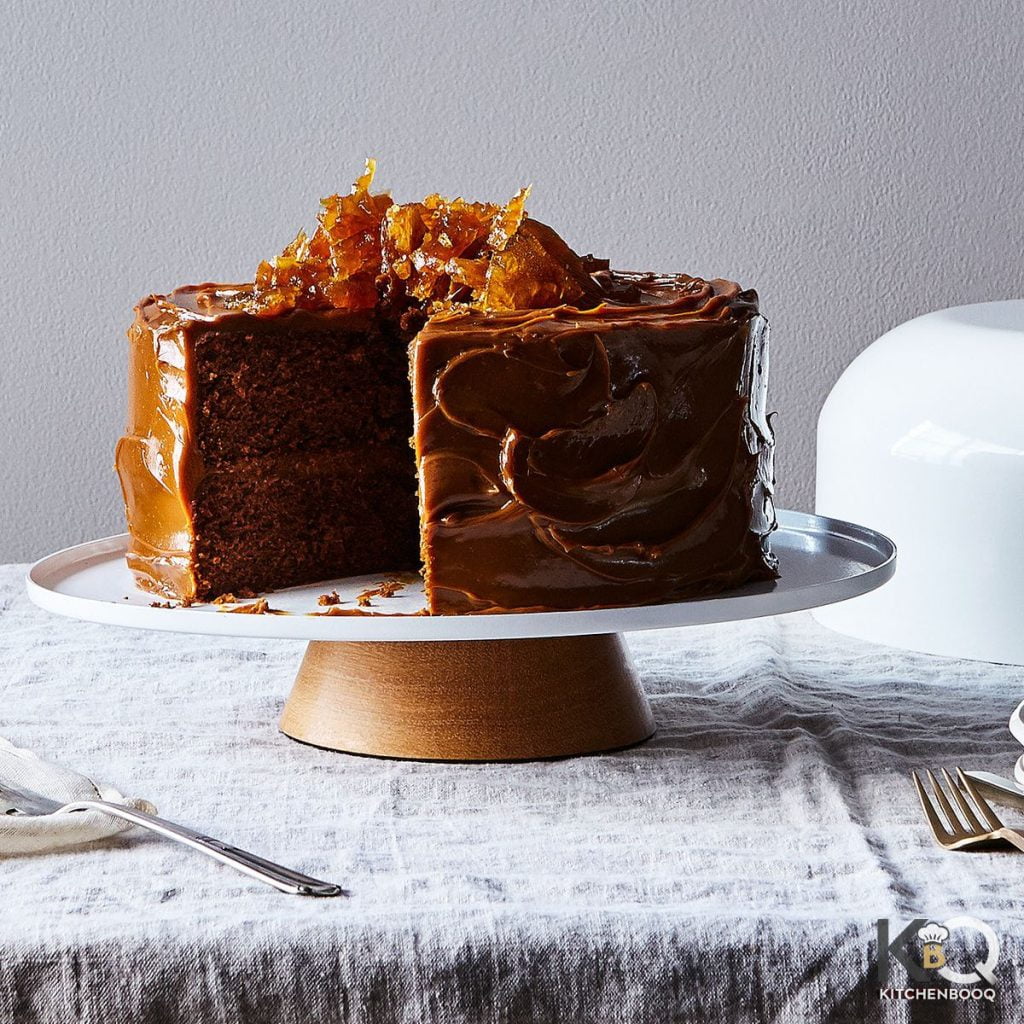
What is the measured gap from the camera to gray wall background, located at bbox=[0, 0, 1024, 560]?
10.5 ft

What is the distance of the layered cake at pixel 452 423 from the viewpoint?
1.54 meters

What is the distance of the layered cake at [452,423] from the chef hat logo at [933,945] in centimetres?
57

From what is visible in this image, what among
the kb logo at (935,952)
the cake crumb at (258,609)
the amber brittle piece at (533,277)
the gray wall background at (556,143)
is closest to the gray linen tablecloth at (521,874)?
the kb logo at (935,952)

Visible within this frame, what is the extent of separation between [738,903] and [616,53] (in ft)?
8.12

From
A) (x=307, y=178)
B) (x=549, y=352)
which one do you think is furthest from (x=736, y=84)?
(x=549, y=352)

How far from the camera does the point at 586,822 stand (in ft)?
4.40

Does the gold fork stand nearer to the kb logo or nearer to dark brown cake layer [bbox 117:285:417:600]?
the kb logo

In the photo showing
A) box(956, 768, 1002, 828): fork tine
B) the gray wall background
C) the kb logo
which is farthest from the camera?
the gray wall background

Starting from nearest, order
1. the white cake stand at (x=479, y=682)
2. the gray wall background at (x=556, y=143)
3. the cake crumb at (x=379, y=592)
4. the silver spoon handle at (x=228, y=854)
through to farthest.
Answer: the silver spoon handle at (x=228, y=854), the white cake stand at (x=479, y=682), the cake crumb at (x=379, y=592), the gray wall background at (x=556, y=143)

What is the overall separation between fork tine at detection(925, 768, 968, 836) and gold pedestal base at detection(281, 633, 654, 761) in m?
0.35

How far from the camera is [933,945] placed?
3.48 ft

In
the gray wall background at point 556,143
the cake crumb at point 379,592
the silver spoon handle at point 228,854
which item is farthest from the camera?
the gray wall background at point 556,143

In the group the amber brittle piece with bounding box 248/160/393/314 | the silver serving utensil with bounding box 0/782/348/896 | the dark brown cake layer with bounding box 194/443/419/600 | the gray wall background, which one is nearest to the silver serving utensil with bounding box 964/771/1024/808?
the silver serving utensil with bounding box 0/782/348/896

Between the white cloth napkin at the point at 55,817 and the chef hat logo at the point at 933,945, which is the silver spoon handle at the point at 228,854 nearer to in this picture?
the white cloth napkin at the point at 55,817
